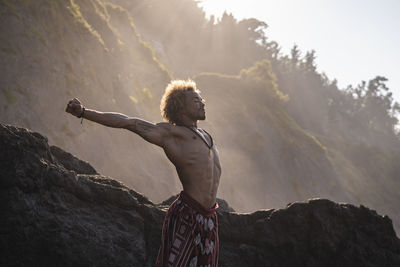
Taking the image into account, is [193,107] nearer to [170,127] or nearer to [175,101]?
[175,101]

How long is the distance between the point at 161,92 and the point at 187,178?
16.1 meters

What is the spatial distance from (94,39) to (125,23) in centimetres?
746

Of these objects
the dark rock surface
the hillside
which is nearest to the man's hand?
the dark rock surface

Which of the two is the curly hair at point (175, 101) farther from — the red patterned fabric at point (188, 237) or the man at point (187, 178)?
the red patterned fabric at point (188, 237)

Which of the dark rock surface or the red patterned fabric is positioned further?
the red patterned fabric

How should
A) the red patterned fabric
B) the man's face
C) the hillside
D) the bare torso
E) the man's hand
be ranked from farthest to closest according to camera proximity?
the hillside, the man's face, the bare torso, the red patterned fabric, the man's hand

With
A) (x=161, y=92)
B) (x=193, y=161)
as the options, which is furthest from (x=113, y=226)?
(x=161, y=92)

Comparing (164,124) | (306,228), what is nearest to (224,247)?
(306,228)

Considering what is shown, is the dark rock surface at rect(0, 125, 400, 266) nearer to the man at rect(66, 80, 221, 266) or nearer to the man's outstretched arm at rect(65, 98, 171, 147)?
the man at rect(66, 80, 221, 266)

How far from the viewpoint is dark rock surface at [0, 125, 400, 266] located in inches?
113

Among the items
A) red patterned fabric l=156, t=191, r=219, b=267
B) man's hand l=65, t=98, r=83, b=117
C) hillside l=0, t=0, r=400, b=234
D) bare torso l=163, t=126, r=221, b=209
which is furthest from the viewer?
hillside l=0, t=0, r=400, b=234

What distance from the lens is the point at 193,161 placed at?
323 cm

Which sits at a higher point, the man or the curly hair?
the curly hair

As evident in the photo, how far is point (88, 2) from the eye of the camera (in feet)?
48.4
